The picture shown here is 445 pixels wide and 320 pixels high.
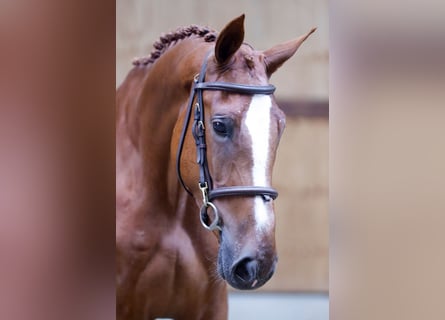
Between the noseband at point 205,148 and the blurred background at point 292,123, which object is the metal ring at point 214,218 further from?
the blurred background at point 292,123

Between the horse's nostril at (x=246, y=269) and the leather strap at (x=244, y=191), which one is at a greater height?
the leather strap at (x=244, y=191)

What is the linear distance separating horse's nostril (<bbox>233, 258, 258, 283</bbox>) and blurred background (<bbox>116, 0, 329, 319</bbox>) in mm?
97

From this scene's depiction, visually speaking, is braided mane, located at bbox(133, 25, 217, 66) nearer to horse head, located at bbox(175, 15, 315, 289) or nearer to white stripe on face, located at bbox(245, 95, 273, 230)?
horse head, located at bbox(175, 15, 315, 289)

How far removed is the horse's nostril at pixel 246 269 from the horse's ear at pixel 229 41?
0.26 m

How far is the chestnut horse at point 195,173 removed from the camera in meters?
0.66

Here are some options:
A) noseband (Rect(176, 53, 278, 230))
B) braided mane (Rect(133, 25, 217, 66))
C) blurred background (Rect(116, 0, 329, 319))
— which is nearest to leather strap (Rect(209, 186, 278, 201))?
noseband (Rect(176, 53, 278, 230))

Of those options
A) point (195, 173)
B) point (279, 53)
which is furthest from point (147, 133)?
point (279, 53)

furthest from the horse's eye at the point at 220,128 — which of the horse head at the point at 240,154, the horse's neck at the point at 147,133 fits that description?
the horse's neck at the point at 147,133

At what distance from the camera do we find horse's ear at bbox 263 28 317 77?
72 centimetres

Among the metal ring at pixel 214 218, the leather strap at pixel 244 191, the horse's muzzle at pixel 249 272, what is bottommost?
the horse's muzzle at pixel 249 272
